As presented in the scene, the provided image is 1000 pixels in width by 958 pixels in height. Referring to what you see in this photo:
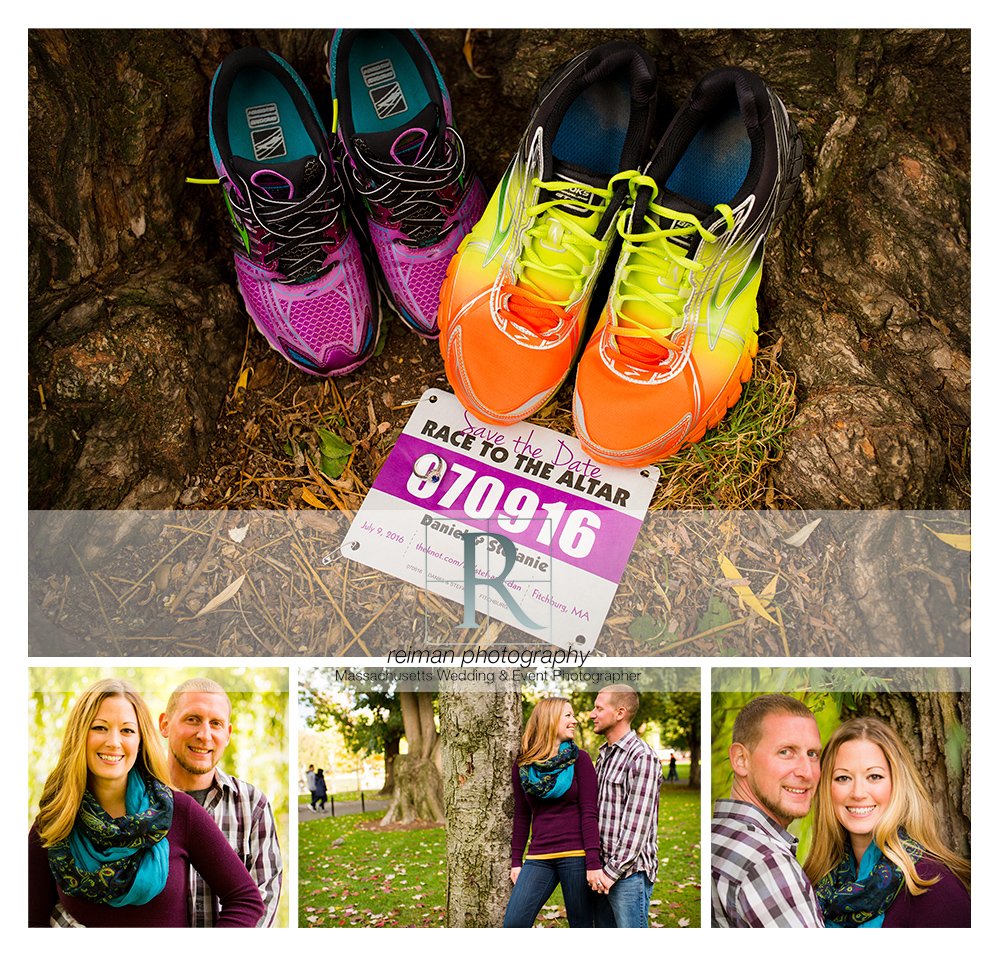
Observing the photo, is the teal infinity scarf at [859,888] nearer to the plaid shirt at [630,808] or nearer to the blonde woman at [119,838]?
the plaid shirt at [630,808]

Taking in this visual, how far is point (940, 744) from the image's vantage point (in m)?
1.02

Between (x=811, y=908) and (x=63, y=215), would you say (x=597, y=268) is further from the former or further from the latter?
(x=811, y=908)

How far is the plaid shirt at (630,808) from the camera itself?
0.97m

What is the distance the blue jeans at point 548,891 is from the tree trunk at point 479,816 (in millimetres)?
18

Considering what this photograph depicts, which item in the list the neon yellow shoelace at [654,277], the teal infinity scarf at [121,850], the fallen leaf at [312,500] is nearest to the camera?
the teal infinity scarf at [121,850]

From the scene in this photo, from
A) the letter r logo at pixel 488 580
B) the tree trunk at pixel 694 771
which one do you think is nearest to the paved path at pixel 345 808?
the letter r logo at pixel 488 580

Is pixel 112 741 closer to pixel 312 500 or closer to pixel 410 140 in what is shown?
pixel 312 500

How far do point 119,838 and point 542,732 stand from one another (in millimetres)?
537

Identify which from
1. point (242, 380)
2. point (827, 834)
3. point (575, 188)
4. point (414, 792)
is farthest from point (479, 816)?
point (575, 188)

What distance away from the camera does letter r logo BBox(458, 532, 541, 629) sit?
112 centimetres

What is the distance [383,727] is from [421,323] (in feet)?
2.03

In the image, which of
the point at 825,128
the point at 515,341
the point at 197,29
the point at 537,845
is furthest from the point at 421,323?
the point at 537,845

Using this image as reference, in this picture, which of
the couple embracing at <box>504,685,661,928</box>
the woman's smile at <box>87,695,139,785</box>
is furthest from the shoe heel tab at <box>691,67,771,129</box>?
the woman's smile at <box>87,695,139,785</box>

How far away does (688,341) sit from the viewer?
1.11 meters
